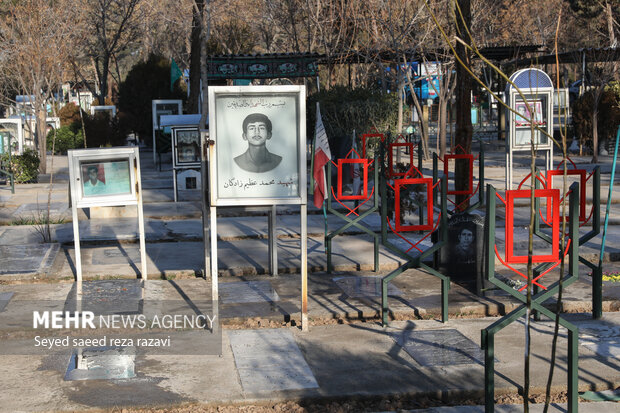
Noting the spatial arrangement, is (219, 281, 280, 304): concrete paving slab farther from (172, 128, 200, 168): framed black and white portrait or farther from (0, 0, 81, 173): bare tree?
(0, 0, 81, 173): bare tree

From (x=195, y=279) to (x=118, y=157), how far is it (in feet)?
5.58

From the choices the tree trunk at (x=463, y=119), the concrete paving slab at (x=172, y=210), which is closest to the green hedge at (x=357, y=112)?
the concrete paving slab at (x=172, y=210)

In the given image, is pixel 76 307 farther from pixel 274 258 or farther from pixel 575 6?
pixel 575 6

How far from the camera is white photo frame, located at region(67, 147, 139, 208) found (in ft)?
29.6

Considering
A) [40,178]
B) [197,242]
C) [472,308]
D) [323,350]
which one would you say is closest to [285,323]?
[323,350]

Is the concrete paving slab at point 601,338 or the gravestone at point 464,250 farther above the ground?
the gravestone at point 464,250

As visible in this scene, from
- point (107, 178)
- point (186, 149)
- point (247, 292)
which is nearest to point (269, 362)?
point (247, 292)

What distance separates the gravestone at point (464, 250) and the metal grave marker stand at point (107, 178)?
11.5 ft

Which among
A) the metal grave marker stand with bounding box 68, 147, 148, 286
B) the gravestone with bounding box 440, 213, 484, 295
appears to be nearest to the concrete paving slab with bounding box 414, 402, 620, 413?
the gravestone with bounding box 440, 213, 484, 295

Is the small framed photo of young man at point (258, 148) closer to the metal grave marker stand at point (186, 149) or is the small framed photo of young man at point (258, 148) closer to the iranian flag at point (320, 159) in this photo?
the iranian flag at point (320, 159)

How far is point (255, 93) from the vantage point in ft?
24.1

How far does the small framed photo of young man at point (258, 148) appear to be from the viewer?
7.38m

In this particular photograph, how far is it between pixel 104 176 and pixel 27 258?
5.91ft

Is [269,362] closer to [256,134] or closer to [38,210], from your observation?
[256,134]
